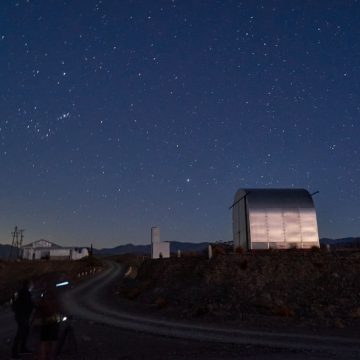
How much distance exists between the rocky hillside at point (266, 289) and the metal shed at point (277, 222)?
392 centimetres

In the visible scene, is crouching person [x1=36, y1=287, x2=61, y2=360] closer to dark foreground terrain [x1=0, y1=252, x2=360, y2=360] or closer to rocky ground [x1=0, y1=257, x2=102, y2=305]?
dark foreground terrain [x1=0, y1=252, x2=360, y2=360]

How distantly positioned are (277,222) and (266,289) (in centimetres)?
819

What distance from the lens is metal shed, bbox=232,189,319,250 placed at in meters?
28.7

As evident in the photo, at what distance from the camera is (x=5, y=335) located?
14.7m

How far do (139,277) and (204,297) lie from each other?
11.7 meters

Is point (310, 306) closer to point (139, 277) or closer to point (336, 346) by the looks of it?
point (336, 346)

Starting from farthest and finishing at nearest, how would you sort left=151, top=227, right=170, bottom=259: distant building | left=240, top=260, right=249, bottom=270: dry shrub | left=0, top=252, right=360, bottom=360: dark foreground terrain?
left=151, top=227, right=170, bottom=259: distant building
left=240, top=260, right=249, bottom=270: dry shrub
left=0, top=252, right=360, bottom=360: dark foreground terrain

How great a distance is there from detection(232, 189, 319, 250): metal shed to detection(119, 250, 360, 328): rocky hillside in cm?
392

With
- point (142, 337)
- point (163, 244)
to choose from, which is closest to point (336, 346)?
point (142, 337)

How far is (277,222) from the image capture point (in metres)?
29.0

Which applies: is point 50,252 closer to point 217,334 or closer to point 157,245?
point 157,245

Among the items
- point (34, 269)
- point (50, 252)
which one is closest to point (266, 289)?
point (34, 269)

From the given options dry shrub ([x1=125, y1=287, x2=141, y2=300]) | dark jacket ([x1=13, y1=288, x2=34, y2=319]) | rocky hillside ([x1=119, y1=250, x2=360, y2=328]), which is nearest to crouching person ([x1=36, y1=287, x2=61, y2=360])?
dark jacket ([x1=13, y1=288, x2=34, y2=319])

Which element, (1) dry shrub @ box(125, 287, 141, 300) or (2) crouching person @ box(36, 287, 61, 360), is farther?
(1) dry shrub @ box(125, 287, 141, 300)
